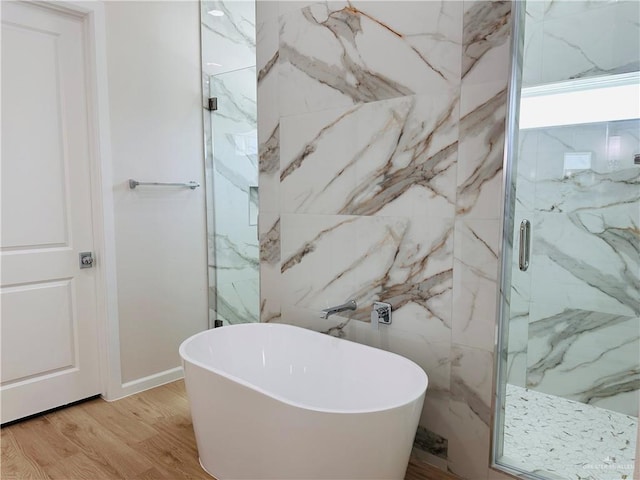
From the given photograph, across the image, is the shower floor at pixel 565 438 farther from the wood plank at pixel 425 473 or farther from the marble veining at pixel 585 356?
the wood plank at pixel 425 473

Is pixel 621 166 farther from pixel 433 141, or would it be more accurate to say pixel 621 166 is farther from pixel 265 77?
pixel 265 77

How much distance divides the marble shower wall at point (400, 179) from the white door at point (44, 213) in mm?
1096

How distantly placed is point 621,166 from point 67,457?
10.1 feet

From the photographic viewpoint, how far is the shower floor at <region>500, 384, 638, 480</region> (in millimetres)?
1866

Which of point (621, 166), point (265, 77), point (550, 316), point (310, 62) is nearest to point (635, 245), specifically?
point (621, 166)

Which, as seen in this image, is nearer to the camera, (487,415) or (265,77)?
(487,415)

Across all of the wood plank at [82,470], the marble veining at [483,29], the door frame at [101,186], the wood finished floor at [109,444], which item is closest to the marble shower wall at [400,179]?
the marble veining at [483,29]

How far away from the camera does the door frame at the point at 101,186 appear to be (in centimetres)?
249

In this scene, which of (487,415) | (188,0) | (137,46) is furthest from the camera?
(188,0)

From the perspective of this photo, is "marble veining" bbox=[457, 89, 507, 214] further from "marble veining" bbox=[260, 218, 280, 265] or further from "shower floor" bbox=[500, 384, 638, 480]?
"marble veining" bbox=[260, 218, 280, 265]

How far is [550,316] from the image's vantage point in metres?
2.52

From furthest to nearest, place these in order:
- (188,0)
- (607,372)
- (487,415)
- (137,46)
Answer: (188,0) → (137,46) → (607,372) → (487,415)

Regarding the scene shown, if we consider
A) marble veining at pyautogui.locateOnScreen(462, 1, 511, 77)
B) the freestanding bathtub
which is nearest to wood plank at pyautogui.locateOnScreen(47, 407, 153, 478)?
the freestanding bathtub

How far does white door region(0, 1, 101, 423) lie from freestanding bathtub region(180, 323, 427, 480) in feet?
3.20
